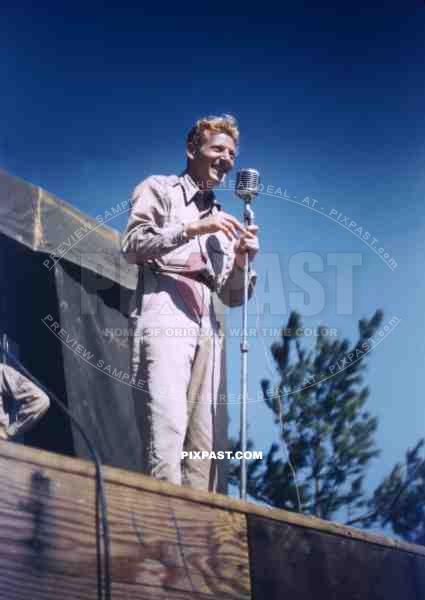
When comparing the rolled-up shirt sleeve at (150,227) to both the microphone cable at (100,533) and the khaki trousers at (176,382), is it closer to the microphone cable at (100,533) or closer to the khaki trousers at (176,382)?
the khaki trousers at (176,382)

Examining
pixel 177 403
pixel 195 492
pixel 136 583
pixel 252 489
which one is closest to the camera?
pixel 136 583

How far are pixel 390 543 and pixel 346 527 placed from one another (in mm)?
155

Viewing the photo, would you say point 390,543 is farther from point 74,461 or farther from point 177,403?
point 74,461

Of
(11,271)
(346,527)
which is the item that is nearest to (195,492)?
(346,527)

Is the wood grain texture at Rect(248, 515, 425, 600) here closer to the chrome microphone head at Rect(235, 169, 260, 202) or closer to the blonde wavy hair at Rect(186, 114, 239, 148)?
the chrome microphone head at Rect(235, 169, 260, 202)

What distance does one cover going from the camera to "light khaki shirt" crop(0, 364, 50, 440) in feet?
10.6

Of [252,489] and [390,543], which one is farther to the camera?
[252,489]

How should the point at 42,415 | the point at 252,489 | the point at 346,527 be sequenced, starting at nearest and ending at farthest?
the point at 346,527
the point at 252,489
the point at 42,415

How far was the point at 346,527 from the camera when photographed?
6.73 feet

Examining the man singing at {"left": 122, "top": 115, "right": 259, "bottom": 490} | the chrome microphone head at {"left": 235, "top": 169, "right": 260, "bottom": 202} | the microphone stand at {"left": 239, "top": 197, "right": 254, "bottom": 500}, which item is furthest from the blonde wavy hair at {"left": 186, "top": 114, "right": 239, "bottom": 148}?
the microphone stand at {"left": 239, "top": 197, "right": 254, "bottom": 500}

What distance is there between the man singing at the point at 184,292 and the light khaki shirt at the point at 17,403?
870 mm

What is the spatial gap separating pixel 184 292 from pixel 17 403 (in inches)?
38.5

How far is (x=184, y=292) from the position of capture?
2.57 m

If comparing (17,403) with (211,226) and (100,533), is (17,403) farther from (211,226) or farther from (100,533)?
(100,533)
